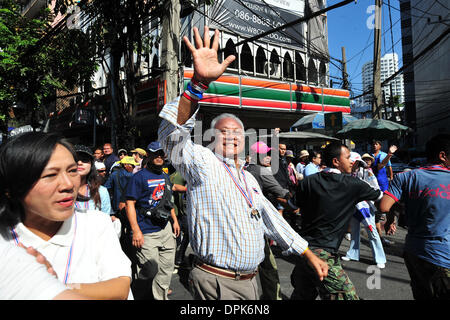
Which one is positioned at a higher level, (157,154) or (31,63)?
(31,63)

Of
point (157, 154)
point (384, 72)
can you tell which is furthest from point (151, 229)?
point (384, 72)

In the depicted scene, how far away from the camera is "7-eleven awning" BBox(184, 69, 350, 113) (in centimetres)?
1164

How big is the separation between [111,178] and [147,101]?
22.0 ft

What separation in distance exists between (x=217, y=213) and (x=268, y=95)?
448 inches

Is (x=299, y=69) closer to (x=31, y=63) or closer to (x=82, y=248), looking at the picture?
(x=31, y=63)

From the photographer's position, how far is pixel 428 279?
2531 millimetres

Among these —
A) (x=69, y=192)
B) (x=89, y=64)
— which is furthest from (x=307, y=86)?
(x=69, y=192)

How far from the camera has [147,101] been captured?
11.1m

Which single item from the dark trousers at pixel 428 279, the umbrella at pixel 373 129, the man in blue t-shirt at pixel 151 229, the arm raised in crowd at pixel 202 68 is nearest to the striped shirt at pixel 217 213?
the arm raised in crowd at pixel 202 68

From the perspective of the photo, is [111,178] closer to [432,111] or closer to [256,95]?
[256,95]

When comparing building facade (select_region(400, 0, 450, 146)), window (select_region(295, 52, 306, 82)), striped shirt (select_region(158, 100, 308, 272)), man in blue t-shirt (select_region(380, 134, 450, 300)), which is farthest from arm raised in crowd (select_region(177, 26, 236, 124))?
building facade (select_region(400, 0, 450, 146))

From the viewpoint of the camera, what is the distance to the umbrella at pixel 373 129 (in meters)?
8.91

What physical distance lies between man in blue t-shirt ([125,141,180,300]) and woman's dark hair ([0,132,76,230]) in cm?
237

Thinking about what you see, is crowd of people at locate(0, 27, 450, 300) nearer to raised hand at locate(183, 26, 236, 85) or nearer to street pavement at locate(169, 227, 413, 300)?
raised hand at locate(183, 26, 236, 85)
